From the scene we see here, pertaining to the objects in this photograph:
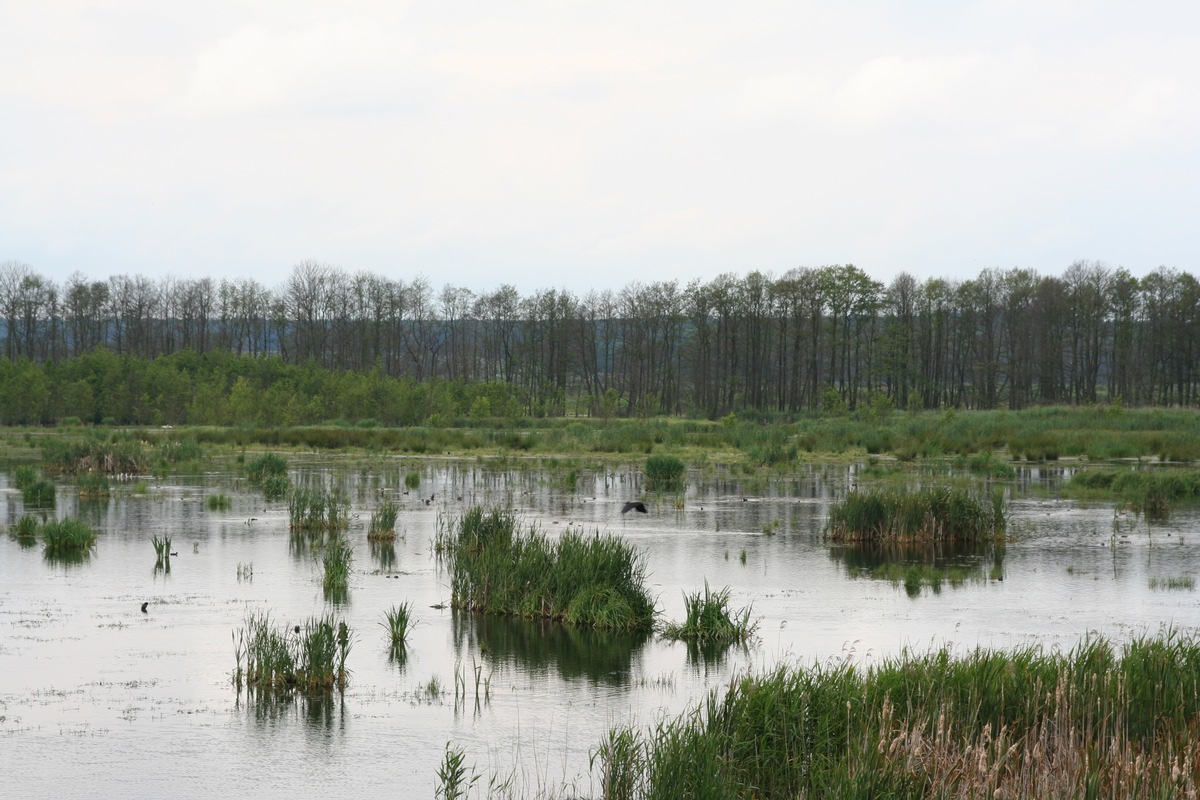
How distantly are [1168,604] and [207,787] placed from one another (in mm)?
12854

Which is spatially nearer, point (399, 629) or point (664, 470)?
point (399, 629)

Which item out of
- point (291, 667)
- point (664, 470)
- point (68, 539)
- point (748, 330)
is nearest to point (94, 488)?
point (68, 539)

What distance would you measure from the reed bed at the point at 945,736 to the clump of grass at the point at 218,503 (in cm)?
1981

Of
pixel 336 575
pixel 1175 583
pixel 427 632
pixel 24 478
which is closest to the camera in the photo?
pixel 427 632

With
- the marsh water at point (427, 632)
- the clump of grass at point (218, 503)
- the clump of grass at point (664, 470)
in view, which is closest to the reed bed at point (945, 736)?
the marsh water at point (427, 632)

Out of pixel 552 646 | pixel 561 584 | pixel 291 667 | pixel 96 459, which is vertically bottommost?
pixel 552 646

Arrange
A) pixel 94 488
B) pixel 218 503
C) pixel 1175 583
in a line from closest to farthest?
pixel 1175 583, pixel 218 503, pixel 94 488

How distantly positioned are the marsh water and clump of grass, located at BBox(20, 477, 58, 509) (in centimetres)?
61

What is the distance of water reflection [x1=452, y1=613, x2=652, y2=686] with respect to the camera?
13.1m

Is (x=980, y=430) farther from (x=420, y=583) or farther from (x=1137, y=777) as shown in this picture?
(x=1137, y=777)

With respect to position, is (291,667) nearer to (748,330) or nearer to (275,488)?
(275,488)

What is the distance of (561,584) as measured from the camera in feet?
51.0

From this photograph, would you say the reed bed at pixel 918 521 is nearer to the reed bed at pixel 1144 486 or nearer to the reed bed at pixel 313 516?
the reed bed at pixel 1144 486

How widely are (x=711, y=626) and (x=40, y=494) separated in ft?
63.8
